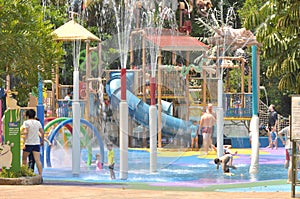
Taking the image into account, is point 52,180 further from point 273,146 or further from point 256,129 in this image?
point 273,146

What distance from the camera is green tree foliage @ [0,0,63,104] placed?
12367mm

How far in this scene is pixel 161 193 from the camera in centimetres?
1128

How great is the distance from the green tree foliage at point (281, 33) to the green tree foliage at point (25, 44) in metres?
3.47

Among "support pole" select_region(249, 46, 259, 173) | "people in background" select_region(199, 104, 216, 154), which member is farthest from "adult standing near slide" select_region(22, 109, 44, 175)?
"people in background" select_region(199, 104, 216, 154)

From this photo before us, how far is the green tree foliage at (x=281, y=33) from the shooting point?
433 inches

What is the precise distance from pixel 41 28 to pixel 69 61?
18.4m

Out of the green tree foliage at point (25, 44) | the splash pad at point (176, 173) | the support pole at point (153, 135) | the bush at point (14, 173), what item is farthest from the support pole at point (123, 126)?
the bush at point (14, 173)

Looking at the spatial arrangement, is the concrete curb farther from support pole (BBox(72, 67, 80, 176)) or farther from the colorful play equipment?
the colorful play equipment

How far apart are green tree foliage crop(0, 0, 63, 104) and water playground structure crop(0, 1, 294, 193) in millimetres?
1037

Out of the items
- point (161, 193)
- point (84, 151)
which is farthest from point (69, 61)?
point (161, 193)

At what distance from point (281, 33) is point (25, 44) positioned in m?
4.06

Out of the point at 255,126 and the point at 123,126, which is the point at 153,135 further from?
the point at 255,126

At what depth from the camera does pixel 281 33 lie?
12625 millimetres

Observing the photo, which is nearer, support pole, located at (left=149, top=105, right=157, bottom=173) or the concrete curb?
the concrete curb
